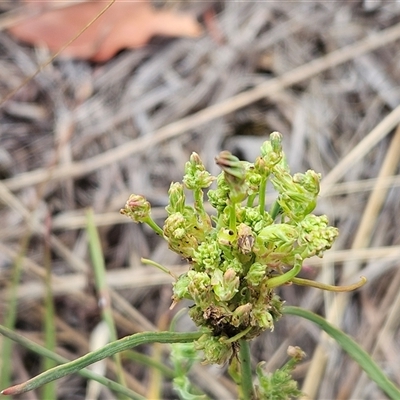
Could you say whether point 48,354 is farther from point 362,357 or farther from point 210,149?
point 210,149

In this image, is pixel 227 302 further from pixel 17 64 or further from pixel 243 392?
pixel 17 64

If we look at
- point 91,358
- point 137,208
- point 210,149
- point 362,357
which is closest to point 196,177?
point 137,208

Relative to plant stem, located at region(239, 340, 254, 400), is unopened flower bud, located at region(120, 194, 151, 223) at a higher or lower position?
higher

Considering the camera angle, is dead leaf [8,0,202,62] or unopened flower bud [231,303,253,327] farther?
dead leaf [8,0,202,62]

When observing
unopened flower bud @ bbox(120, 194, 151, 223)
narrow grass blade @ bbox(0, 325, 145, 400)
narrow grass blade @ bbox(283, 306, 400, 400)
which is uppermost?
unopened flower bud @ bbox(120, 194, 151, 223)

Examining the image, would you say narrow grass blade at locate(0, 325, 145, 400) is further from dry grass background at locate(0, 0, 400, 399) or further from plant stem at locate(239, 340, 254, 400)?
dry grass background at locate(0, 0, 400, 399)

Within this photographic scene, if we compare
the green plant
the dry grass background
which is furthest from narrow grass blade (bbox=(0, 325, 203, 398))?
the dry grass background

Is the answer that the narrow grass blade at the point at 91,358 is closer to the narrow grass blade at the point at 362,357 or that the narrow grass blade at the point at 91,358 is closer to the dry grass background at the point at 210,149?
the narrow grass blade at the point at 362,357
